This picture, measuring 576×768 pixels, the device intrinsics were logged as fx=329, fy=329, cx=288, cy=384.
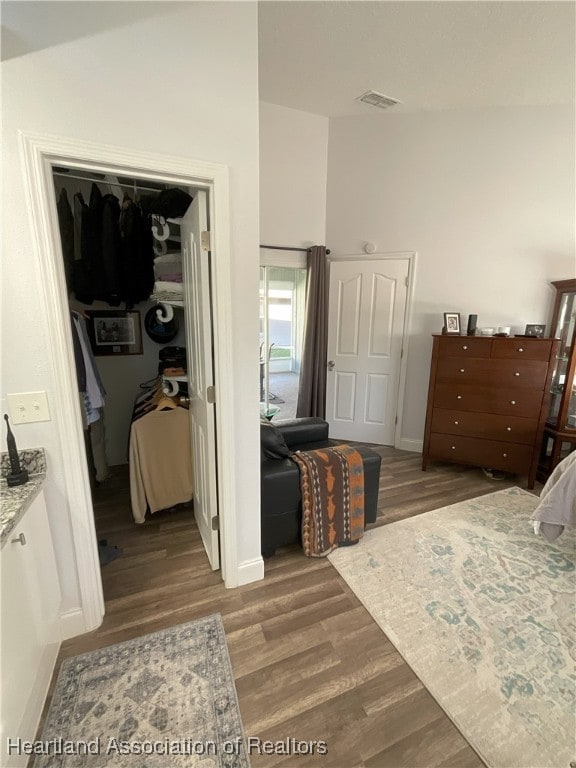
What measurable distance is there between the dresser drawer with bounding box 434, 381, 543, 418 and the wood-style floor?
1295 mm

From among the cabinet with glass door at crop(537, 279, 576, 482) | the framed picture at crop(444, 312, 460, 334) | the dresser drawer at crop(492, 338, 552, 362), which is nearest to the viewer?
the dresser drawer at crop(492, 338, 552, 362)

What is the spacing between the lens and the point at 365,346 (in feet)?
12.3

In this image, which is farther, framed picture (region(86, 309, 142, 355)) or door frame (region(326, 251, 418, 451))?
door frame (region(326, 251, 418, 451))

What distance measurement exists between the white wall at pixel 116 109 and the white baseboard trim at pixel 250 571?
81 centimetres

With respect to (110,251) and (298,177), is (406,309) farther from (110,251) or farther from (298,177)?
(110,251)

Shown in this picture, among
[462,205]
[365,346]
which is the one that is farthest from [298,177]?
[365,346]

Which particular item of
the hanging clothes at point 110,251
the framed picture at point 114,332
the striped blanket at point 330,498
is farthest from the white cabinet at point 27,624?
the framed picture at point 114,332

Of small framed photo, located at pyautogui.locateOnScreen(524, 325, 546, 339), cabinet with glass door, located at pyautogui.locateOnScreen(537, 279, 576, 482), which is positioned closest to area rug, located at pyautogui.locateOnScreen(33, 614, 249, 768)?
cabinet with glass door, located at pyautogui.locateOnScreen(537, 279, 576, 482)

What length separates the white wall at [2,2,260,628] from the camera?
1.18 m

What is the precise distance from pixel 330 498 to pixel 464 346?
192 centimetres

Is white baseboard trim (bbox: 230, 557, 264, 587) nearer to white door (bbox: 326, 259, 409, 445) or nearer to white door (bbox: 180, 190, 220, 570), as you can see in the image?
white door (bbox: 180, 190, 220, 570)

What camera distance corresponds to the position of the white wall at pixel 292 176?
329 centimetres

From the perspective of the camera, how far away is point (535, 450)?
292 centimetres

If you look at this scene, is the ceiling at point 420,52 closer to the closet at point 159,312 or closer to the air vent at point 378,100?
the air vent at point 378,100
